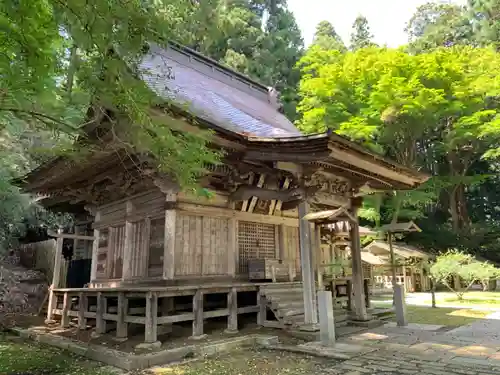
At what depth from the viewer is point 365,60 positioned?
17453mm

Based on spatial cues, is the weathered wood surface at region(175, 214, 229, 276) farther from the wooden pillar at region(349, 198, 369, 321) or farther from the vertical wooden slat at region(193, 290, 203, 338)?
the wooden pillar at region(349, 198, 369, 321)

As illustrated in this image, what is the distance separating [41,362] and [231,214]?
431 cm

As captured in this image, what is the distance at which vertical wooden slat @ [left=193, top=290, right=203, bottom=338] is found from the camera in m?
6.22

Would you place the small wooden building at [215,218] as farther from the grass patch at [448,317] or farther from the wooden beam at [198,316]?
the grass patch at [448,317]

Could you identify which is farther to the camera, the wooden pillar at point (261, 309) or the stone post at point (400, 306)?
the stone post at point (400, 306)

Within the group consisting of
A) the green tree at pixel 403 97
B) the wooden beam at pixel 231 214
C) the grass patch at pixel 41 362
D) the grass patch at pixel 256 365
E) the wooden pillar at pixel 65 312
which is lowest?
the grass patch at pixel 41 362

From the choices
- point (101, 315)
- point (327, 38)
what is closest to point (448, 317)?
point (101, 315)

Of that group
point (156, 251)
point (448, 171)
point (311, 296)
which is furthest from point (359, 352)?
point (448, 171)

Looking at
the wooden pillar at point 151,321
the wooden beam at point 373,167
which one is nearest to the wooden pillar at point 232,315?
the wooden pillar at point 151,321

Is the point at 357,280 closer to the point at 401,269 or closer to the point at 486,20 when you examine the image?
the point at 401,269

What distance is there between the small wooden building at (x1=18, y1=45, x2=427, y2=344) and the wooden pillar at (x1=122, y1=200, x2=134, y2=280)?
0.08 feet

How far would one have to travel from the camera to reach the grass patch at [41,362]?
16.4ft

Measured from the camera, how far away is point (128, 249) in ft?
27.2

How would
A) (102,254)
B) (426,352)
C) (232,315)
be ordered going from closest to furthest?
(426,352) < (232,315) < (102,254)
